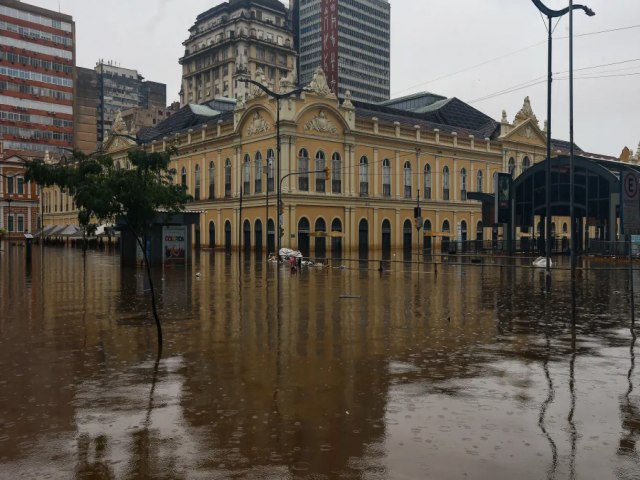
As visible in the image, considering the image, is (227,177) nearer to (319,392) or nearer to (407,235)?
(407,235)

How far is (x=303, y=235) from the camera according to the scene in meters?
58.2

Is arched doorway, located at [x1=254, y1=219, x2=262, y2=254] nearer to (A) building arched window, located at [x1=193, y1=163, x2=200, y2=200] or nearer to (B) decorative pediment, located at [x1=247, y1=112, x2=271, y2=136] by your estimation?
(B) decorative pediment, located at [x1=247, y1=112, x2=271, y2=136]

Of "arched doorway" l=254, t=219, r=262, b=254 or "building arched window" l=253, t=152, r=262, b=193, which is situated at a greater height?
"building arched window" l=253, t=152, r=262, b=193

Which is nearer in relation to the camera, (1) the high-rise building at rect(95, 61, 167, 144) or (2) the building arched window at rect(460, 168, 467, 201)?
(2) the building arched window at rect(460, 168, 467, 201)

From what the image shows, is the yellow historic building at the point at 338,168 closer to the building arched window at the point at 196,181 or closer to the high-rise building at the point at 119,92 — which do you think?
the building arched window at the point at 196,181

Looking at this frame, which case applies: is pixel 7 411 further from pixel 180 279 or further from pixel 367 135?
pixel 367 135

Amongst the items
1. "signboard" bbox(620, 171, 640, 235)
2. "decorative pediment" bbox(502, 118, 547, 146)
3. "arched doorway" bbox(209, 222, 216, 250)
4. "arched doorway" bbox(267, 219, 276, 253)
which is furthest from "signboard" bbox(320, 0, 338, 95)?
"signboard" bbox(620, 171, 640, 235)

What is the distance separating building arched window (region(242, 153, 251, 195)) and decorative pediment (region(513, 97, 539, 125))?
37718mm

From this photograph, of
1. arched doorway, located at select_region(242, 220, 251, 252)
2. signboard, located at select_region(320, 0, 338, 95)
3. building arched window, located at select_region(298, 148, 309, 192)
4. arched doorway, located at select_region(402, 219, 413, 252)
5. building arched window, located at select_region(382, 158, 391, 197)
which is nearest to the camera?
building arched window, located at select_region(298, 148, 309, 192)

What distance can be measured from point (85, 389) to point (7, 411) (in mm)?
1264

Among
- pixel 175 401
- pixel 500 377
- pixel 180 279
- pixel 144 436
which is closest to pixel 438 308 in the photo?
pixel 500 377

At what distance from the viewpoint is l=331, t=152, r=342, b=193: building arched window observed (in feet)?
199

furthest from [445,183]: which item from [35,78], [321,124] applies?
[35,78]

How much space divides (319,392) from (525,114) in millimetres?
78332
